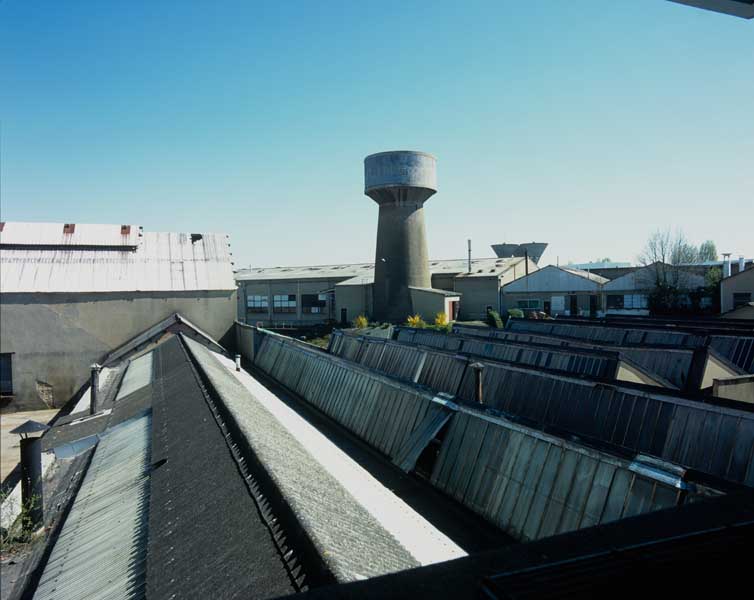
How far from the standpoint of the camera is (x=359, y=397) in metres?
15.9

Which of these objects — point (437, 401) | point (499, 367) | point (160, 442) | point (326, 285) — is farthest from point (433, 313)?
point (160, 442)

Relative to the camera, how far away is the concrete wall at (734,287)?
124ft

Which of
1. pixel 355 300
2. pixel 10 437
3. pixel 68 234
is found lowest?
pixel 10 437

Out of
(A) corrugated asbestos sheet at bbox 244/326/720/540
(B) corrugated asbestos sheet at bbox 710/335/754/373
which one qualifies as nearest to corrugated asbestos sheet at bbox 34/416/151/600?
(A) corrugated asbestos sheet at bbox 244/326/720/540

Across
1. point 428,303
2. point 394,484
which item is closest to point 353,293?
point 428,303

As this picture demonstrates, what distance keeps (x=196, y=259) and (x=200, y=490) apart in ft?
93.7

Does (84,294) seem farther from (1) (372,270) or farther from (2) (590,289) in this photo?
(2) (590,289)

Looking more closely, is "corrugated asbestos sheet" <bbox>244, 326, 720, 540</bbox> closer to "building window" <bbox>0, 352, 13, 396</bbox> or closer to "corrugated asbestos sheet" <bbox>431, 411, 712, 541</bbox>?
"corrugated asbestos sheet" <bbox>431, 411, 712, 541</bbox>

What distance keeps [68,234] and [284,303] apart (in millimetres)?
25082

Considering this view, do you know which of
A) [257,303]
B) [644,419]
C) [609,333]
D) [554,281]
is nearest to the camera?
[644,419]

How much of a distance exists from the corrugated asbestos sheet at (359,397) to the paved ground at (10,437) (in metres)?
10.3

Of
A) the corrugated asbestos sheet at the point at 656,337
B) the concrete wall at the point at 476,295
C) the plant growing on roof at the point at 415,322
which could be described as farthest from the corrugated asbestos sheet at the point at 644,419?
the concrete wall at the point at 476,295

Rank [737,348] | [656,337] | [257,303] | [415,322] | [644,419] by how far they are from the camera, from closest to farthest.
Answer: [644,419] → [737,348] → [656,337] → [415,322] → [257,303]

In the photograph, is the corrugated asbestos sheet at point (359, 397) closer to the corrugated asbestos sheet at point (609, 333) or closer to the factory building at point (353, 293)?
the corrugated asbestos sheet at point (609, 333)
